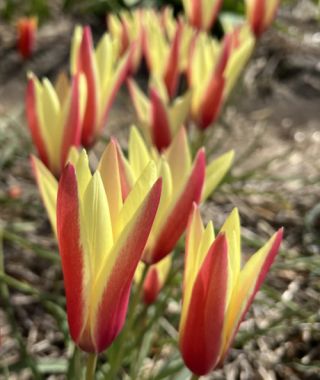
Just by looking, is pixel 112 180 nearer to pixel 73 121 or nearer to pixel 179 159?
A: pixel 179 159

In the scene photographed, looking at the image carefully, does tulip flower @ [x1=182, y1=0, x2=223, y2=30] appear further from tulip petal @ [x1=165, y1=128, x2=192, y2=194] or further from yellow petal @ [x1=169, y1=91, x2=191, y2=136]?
tulip petal @ [x1=165, y1=128, x2=192, y2=194]

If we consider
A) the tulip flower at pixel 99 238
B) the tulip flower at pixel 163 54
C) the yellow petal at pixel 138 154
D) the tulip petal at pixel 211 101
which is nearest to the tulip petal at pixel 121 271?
the tulip flower at pixel 99 238

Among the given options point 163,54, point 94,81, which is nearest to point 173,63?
point 163,54

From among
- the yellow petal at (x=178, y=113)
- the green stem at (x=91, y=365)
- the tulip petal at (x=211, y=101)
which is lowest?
the tulip petal at (x=211, y=101)

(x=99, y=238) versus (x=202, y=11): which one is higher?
(x=99, y=238)

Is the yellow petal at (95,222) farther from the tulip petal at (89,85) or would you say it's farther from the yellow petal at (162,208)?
the tulip petal at (89,85)

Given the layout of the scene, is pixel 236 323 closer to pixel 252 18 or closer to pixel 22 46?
pixel 252 18
